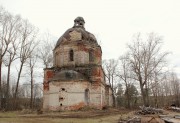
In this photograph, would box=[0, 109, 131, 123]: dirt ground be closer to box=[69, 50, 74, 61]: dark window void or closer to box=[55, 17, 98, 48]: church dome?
box=[69, 50, 74, 61]: dark window void

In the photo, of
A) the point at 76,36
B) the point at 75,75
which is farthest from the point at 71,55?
the point at 75,75

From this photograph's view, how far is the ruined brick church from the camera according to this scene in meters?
27.5

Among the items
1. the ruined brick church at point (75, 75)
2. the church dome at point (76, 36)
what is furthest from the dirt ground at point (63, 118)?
the church dome at point (76, 36)

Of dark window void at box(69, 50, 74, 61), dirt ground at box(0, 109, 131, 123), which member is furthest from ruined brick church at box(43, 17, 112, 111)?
dirt ground at box(0, 109, 131, 123)

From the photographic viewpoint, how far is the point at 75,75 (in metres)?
28.2

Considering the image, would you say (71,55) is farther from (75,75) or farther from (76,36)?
(75,75)

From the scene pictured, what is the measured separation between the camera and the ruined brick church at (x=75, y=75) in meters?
27.5

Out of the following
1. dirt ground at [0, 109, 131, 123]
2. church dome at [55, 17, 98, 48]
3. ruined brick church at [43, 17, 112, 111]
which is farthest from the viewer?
church dome at [55, 17, 98, 48]

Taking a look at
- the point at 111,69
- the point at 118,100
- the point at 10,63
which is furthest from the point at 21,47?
the point at 118,100

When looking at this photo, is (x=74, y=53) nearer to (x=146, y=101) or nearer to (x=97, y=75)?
(x=97, y=75)

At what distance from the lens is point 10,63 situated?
109 feet

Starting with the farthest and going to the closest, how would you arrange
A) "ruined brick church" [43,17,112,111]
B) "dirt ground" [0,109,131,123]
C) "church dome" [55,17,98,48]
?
"church dome" [55,17,98,48] < "ruined brick church" [43,17,112,111] < "dirt ground" [0,109,131,123]

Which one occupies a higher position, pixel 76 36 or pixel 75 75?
pixel 76 36

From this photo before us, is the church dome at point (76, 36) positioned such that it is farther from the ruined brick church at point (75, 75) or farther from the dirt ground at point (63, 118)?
the dirt ground at point (63, 118)
